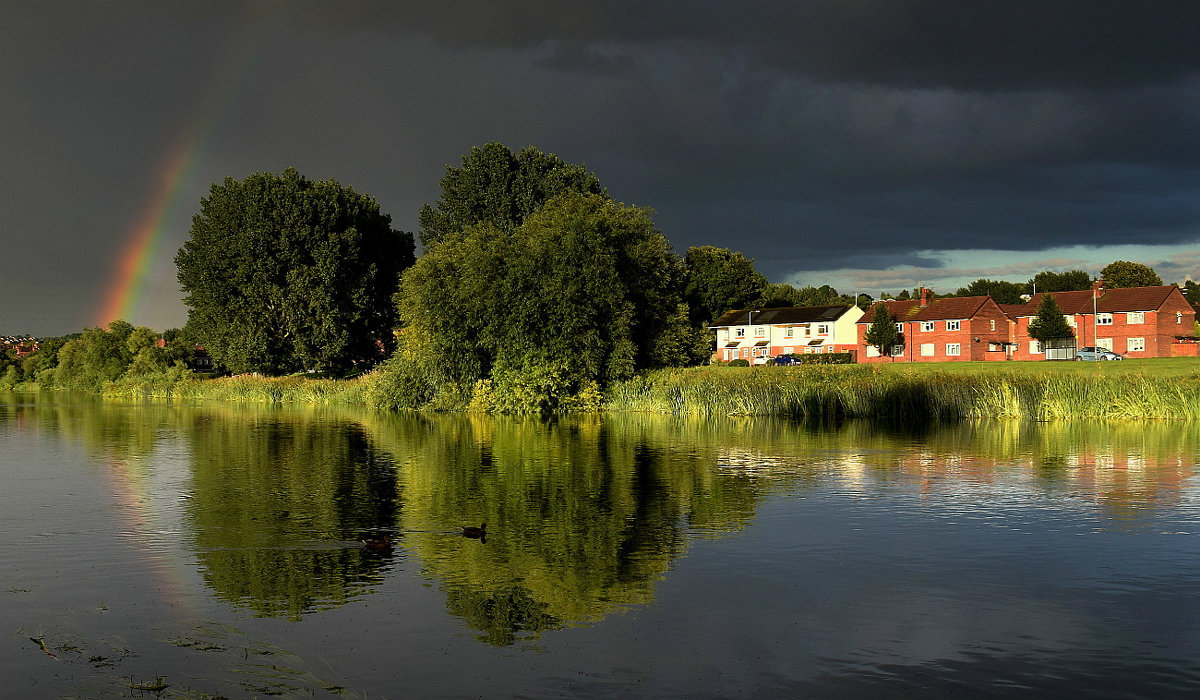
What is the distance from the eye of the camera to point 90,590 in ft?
47.2

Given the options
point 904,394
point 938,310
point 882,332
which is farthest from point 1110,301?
point 904,394

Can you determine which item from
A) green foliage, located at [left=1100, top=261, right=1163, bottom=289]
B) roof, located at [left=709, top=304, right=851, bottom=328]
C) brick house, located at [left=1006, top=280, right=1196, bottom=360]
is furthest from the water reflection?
green foliage, located at [left=1100, top=261, right=1163, bottom=289]

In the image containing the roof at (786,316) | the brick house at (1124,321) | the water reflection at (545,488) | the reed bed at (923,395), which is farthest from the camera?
the roof at (786,316)

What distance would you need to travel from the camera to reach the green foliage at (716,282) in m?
154

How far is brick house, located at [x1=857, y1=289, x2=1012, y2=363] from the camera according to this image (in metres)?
128

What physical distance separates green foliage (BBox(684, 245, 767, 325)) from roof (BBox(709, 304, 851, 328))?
3.03 m

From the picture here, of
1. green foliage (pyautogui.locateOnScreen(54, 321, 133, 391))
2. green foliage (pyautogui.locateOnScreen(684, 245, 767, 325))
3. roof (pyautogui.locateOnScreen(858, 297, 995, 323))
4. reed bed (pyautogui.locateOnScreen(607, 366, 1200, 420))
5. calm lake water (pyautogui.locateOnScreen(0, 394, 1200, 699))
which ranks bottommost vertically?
calm lake water (pyautogui.locateOnScreen(0, 394, 1200, 699))

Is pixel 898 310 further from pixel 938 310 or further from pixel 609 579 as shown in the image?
pixel 609 579

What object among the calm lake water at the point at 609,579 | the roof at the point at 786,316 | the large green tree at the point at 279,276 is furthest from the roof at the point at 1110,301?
the calm lake water at the point at 609,579

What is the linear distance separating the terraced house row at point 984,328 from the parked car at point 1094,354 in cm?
510

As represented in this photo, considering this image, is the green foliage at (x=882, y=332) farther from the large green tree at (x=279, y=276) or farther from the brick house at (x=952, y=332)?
the large green tree at (x=279, y=276)

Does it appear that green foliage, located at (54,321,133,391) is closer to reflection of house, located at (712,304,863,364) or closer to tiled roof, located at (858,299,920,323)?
reflection of house, located at (712,304,863,364)

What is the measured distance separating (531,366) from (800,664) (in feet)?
160

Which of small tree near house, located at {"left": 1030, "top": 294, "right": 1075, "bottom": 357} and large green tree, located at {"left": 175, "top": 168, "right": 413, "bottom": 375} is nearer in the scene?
large green tree, located at {"left": 175, "top": 168, "right": 413, "bottom": 375}
